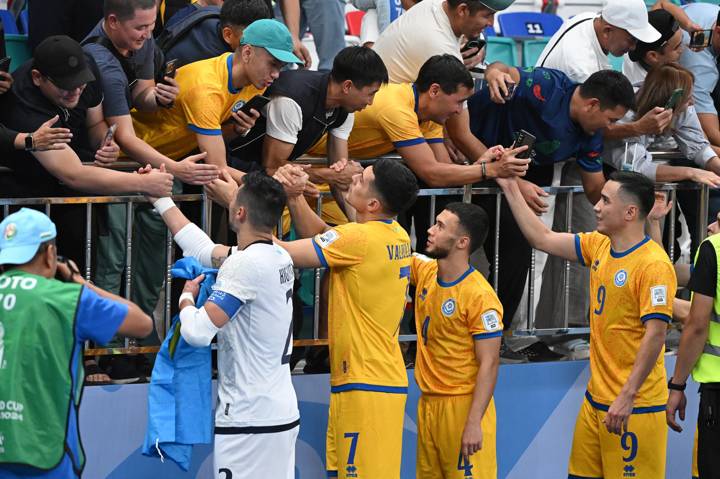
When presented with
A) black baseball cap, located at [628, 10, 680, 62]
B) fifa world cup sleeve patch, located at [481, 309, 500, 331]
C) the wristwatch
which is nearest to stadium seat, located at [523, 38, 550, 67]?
black baseball cap, located at [628, 10, 680, 62]

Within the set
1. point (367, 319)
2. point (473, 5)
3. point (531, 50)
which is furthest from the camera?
point (531, 50)

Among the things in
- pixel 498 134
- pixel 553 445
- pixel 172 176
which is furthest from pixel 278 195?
pixel 553 445

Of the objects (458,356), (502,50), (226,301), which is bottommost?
(458,356)

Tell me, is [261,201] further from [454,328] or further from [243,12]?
[243,12]

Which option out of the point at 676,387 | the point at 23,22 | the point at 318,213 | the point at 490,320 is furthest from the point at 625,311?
Result: the point at 23,22

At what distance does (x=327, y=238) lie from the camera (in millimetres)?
6020

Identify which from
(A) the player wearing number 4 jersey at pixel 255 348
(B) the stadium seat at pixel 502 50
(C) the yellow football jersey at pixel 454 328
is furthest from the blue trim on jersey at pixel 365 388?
(B) the stadium seat at pixel 502 50

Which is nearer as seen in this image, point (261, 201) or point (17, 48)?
point (261, 201)

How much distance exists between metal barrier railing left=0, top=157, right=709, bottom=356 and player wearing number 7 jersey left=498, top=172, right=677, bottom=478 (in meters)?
0.64

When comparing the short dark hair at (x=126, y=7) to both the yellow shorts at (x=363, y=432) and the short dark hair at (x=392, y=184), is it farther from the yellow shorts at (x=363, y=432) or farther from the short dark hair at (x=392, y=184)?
the yellow shorts at (x=363, y=432)

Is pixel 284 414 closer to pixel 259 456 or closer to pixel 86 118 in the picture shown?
pixel 259 456

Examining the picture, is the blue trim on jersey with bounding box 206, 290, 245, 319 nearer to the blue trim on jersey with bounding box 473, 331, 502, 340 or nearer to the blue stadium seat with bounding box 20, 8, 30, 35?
the blue trim on jersey with bounding box 473, 331, 502, 340

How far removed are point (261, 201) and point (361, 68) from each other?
52.5 inches

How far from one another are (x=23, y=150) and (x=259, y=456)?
194cm
